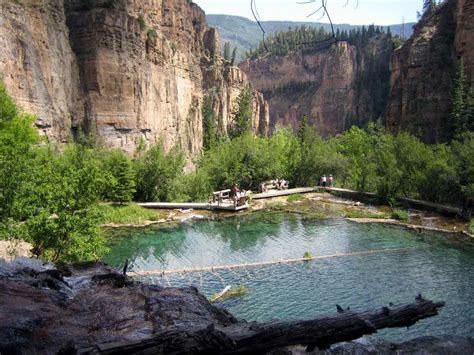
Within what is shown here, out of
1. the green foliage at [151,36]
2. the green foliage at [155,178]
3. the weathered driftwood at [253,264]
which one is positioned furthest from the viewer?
the green foliage at [151,36]

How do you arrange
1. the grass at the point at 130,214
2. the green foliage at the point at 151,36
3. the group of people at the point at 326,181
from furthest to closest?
the green foliage at the point at 151,36
the group of people at the point at 326,181
the grass at the point at 130,214

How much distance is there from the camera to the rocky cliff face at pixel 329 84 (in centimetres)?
10831

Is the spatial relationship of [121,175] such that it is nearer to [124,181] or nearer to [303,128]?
[124,181]

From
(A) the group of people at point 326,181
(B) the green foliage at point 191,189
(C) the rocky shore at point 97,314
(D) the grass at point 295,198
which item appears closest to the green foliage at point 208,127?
(A) the group of people at point 326,181

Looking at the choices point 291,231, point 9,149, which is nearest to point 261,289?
point 9,149

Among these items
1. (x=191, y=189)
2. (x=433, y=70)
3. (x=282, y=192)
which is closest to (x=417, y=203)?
(x=282, y=192)

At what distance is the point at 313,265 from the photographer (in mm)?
18797

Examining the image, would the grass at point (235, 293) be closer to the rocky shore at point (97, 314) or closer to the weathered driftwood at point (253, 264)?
the weathered driftwood at point (253, 264)

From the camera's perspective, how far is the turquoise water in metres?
14.0

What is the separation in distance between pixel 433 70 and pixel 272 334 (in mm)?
59848

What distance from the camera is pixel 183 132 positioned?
186 ft

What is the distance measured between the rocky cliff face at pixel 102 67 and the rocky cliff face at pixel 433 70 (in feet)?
90.6

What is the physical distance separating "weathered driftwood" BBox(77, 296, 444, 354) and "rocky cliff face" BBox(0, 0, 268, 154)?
103 ft

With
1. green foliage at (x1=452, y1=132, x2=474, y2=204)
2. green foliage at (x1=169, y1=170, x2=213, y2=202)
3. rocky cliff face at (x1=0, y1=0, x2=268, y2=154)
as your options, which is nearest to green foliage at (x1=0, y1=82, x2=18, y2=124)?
rocky cliff face at (x1=0, y1=0, x2=268, y2=154)
